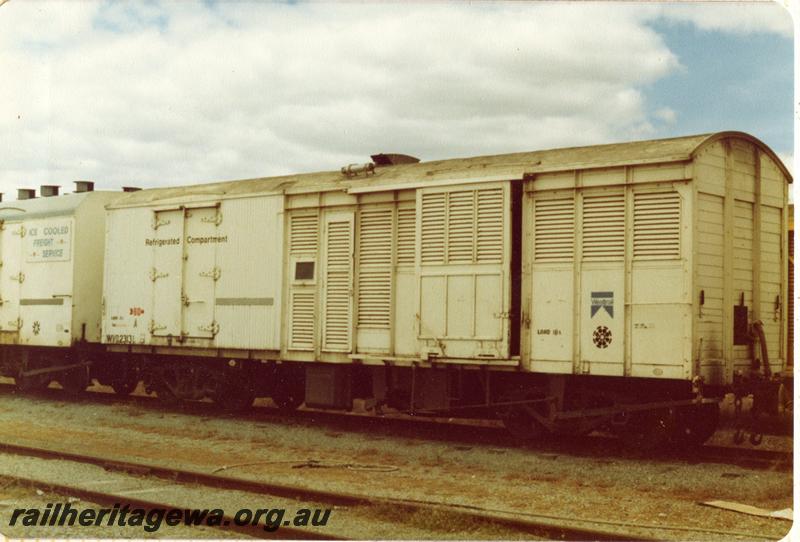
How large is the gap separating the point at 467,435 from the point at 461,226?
3221 millimetres

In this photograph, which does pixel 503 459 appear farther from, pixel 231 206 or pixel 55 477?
pixel 231 206

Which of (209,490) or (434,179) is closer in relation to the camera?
(209,490)

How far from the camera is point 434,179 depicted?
1330 centimetres

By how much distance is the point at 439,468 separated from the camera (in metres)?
11.4

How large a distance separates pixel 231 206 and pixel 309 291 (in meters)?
2.36

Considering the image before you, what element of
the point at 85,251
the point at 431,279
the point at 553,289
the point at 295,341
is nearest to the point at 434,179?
the point at 431,279

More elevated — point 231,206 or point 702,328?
point 231,206

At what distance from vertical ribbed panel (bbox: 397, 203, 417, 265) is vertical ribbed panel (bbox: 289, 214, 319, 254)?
1649mm

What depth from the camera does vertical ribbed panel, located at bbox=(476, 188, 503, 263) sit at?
12.6m

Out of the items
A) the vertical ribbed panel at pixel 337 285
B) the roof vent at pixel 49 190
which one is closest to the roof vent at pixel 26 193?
the roof vent at pixel 49 190

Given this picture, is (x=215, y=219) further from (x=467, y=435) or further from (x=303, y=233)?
(x=467, y=435)

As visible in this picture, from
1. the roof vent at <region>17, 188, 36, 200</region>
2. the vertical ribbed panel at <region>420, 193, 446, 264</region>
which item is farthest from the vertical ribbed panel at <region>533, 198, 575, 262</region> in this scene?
the roof vent at <region>17, 188, 36, 200</region>

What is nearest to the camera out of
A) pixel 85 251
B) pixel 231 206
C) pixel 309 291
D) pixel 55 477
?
pixel 55 477

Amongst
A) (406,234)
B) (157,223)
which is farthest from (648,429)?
(157,223)
